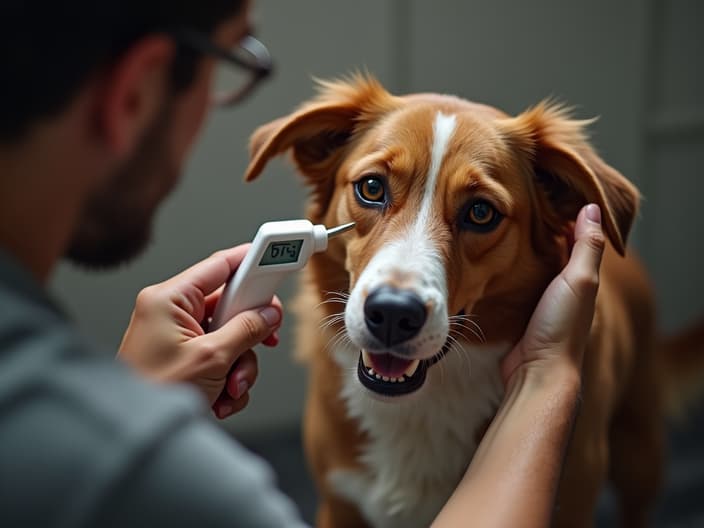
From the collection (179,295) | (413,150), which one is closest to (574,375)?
(413,150)

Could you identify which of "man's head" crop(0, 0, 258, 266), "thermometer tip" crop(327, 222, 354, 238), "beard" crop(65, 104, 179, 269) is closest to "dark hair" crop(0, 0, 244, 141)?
"man's head" crop(0, 0, 258, 266)

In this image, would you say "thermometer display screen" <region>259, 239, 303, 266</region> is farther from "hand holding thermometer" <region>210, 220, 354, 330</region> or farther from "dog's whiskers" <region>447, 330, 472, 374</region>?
"dog's whiskers" <region>447, 330, 472, 374</region>

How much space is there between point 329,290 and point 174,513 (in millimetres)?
826

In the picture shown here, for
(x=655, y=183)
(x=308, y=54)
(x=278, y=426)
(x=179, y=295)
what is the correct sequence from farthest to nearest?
(x=655, y=183) < (x=278, y=426) < (x=308, y=54) < (x=179, y=295)

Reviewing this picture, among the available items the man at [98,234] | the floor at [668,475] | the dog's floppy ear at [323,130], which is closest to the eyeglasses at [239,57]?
the man at [98,234]

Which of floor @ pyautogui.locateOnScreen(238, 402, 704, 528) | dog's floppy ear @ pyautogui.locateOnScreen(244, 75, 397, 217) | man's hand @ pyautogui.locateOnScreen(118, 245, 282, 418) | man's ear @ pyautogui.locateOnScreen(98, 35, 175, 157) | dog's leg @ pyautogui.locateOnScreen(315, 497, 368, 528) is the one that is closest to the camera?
man's ear @ pyautogui.locateOnScreen(98, 35, 175, 157)

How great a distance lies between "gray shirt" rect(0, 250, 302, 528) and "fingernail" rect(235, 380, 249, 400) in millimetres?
529

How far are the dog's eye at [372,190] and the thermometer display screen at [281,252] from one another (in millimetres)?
177

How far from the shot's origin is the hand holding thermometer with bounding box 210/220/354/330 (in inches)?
48.2

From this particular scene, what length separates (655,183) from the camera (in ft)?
9.55

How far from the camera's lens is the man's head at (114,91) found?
0.72 meters

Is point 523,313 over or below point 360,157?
below

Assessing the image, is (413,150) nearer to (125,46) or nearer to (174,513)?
(125,46)

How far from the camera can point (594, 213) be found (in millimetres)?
1334
